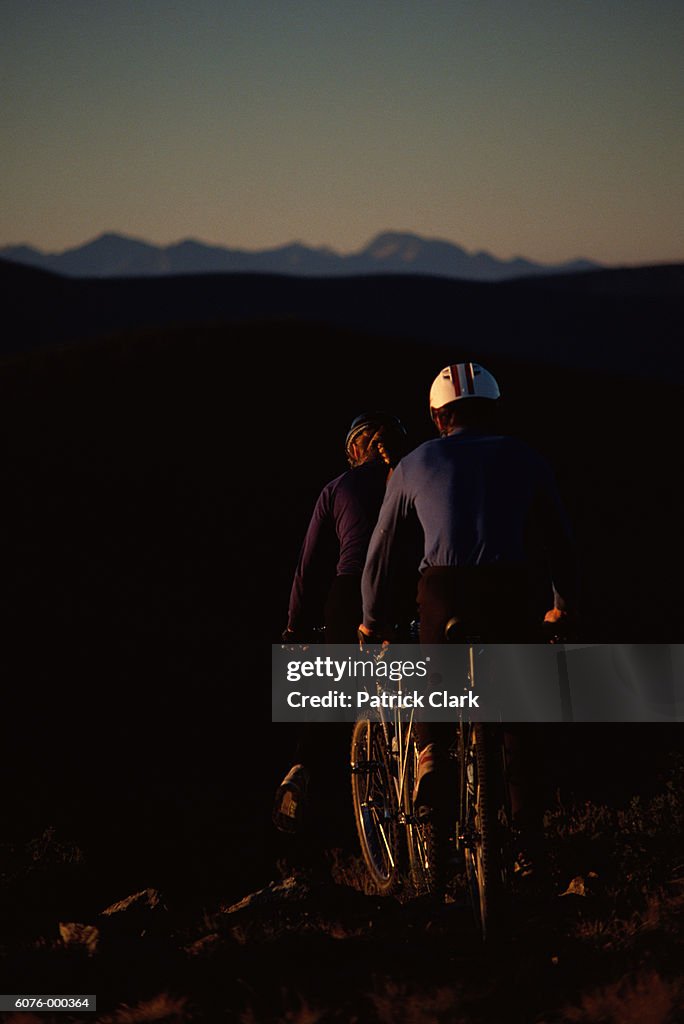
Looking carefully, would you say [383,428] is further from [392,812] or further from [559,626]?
[392,812]

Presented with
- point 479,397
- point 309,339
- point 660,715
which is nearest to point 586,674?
point 660,715

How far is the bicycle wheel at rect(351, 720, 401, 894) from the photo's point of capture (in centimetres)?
643

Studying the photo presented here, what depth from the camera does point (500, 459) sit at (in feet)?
17.2

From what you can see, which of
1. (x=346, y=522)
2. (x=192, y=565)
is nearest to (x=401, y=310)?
(x=192, y=565)

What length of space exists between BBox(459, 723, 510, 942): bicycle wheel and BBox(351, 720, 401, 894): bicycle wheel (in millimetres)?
1208

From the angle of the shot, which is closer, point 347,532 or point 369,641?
point 369,641

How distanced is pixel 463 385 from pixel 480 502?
1.66ft

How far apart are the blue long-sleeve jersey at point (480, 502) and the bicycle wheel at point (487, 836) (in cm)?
68

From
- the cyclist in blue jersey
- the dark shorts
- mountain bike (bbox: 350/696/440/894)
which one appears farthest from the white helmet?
mountain bike (bbox: 350/696/440/894)

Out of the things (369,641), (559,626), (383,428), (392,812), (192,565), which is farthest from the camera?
(192,565)

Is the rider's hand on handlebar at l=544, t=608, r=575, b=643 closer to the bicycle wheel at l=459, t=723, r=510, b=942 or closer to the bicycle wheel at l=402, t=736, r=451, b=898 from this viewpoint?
the bicycle wheel at l=459, t=723, r=510, b=942

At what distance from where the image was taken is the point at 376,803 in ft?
22.0

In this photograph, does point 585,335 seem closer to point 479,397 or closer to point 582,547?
point 582,547

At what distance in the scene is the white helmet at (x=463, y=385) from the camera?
17.6 ft
